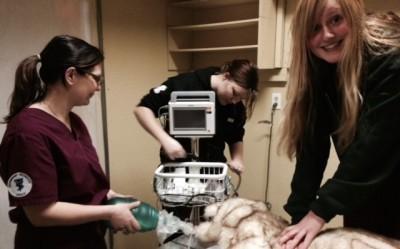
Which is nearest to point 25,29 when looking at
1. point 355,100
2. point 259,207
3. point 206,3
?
point 206,3

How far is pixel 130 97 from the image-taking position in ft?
7.76

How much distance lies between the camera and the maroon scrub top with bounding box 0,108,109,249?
3.22ft

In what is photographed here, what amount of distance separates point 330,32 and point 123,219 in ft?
2.80

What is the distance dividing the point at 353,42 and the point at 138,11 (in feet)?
5.88

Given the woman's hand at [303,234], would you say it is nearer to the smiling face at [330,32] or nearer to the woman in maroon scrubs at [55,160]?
the smiling face at [330,32]

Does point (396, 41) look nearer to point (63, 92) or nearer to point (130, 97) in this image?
point (63, 92)

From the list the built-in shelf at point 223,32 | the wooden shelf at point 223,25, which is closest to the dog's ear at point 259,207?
the built-in shelf at point 223,32

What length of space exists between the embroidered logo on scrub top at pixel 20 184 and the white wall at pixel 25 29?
0.90 m

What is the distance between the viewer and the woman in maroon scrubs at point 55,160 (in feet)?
3.23

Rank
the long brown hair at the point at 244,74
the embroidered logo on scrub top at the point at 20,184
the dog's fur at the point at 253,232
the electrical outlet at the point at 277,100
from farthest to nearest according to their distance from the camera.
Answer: the electrical outlet at the point at 277,100
the long brown hair at the point at 244,74
the embroidered logo on scrub top at the point at 20,184
the dog's fur at the point at 253,232

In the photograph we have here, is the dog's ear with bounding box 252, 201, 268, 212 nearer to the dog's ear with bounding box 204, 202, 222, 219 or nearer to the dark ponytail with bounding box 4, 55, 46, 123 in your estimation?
the dog's ear with bounding box 204, 202, 222, 219

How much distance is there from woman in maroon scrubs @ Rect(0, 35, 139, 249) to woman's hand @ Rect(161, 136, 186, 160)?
278 millimetres

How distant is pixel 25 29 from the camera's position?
1.78 metres

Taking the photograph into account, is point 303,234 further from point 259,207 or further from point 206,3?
point 206,3
